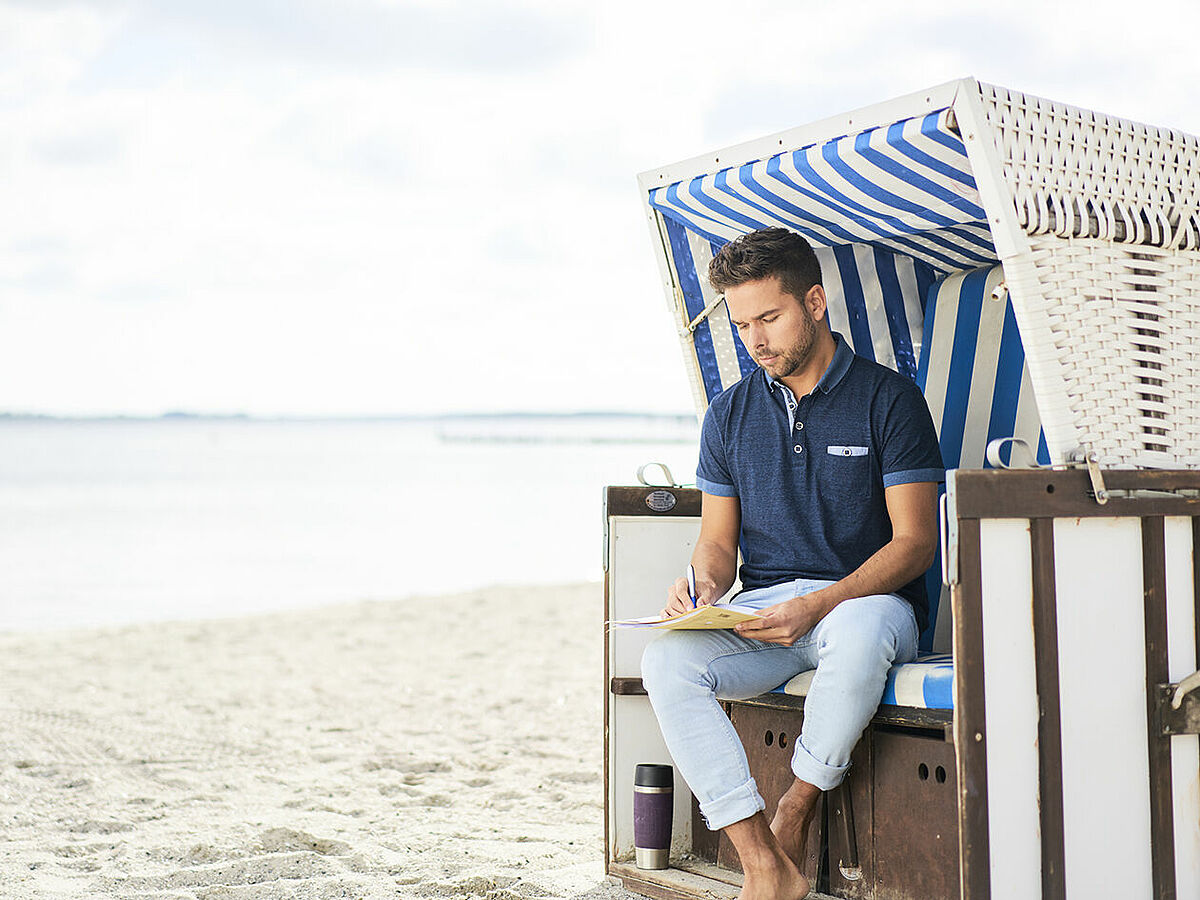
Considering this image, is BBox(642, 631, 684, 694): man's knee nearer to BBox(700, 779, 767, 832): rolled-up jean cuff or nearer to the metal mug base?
BBox(700, 779, 767, 832): rolled-up jean cuff

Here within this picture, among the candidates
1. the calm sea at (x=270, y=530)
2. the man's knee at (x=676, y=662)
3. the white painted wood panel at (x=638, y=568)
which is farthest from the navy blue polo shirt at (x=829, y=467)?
the calm sea at (x=270, y=530)

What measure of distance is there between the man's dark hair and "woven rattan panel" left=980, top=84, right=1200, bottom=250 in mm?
658

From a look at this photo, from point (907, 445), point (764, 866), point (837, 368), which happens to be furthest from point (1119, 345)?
point (764, 866)

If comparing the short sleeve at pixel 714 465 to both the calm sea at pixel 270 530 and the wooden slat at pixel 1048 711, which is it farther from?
the calm sea at pixel 270 530

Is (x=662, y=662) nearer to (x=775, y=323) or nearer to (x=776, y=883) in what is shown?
(x=776, y=883)

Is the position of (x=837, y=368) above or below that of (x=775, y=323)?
below

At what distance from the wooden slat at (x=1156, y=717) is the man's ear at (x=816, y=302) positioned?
3.02 ft

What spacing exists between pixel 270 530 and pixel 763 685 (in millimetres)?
18151

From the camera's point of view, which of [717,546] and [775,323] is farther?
[717,546]

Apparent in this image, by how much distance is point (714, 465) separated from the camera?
310 cm

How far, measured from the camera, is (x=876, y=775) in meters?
2.55

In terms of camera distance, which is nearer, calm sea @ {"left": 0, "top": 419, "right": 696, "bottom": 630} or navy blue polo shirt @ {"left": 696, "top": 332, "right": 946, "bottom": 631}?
navy blue polo shirt @ {"left": 696, "top": 332, "right": 946, "bottom": 631}

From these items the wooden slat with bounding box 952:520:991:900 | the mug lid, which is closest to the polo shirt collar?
the wooden slat with bounding box 952:520:991:900

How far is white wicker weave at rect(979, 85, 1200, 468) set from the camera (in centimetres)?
237
